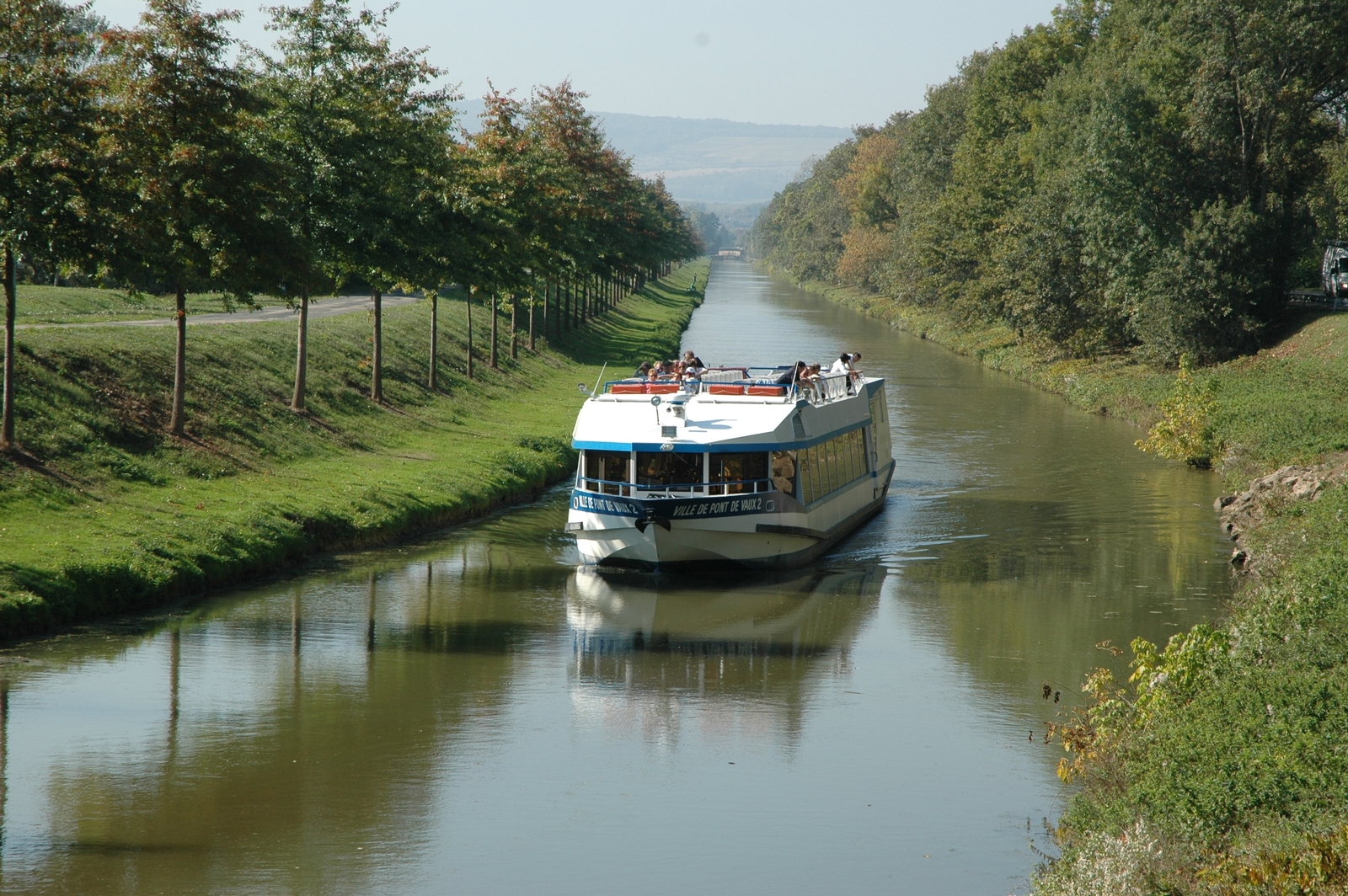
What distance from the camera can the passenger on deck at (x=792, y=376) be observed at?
27.5 meters

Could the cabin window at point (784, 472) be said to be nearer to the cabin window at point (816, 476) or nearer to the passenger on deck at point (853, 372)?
the cabin window at point (816, 476)

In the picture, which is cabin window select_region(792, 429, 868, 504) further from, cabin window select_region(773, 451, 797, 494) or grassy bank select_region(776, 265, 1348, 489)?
grassy bank select_region(776, 265, 1348, 489)

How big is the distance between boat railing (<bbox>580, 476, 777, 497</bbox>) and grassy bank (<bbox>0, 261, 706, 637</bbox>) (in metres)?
4.69

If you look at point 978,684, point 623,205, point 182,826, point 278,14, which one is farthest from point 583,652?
point 623,205

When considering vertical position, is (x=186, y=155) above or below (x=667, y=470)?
above

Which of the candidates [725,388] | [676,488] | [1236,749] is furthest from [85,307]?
[1236,749]

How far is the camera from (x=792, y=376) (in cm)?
2838

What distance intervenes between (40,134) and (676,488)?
39.6 ft

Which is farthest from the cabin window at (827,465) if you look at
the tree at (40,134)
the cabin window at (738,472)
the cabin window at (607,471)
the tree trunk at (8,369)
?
the tree trunk at (8,369)

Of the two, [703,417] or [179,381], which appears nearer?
[703,417]

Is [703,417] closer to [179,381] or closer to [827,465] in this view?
[827,465]

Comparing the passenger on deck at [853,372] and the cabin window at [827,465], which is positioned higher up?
the passenger on deck at [853,372]

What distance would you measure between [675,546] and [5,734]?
39.2 feet

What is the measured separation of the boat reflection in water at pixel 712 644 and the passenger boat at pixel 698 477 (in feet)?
2.12
